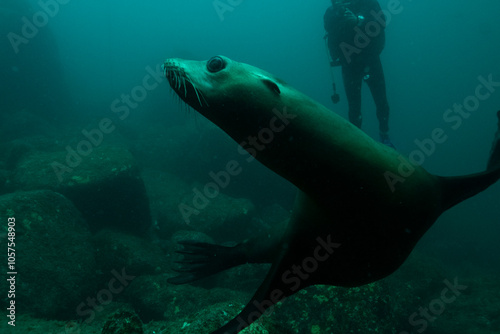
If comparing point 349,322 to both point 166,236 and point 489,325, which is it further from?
point 166,236

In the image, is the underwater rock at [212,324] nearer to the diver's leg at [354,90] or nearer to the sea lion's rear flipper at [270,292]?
Result: the sea lion's rear flipper at [270,292]

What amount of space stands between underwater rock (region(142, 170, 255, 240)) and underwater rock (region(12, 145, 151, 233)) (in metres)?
0.74

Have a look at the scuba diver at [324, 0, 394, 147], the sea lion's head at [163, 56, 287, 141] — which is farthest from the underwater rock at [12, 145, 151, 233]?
the sea lion's head at [163, 56, 287, 141]

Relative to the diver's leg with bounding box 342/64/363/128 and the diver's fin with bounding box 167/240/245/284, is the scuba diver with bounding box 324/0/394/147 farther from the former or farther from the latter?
the diver's fin with bounding box 167/240/245/284

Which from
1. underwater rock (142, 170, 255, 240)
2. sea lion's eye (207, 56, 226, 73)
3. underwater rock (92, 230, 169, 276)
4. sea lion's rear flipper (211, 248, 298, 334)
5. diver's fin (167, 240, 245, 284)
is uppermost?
sea lion's eye (207, 56, 226, 73)

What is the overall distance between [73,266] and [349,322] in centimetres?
393

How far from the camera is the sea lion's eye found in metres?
1.41

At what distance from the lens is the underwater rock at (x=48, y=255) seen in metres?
3.74

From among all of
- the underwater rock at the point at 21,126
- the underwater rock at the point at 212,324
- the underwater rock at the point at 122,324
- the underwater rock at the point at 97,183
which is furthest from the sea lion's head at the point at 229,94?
the underwater rock at the point at 21,126

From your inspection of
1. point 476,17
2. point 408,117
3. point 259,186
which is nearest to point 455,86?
point 476,17

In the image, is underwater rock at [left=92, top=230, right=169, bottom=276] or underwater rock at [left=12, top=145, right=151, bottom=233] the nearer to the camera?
underwater rock at [left=92, top=230, right=169, bottom=276]

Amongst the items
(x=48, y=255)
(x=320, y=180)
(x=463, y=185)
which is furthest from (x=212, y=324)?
(x=48, y=255)

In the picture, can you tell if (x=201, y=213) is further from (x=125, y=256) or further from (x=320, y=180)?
(x=320, y=180)

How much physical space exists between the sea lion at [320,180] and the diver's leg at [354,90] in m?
5.28
